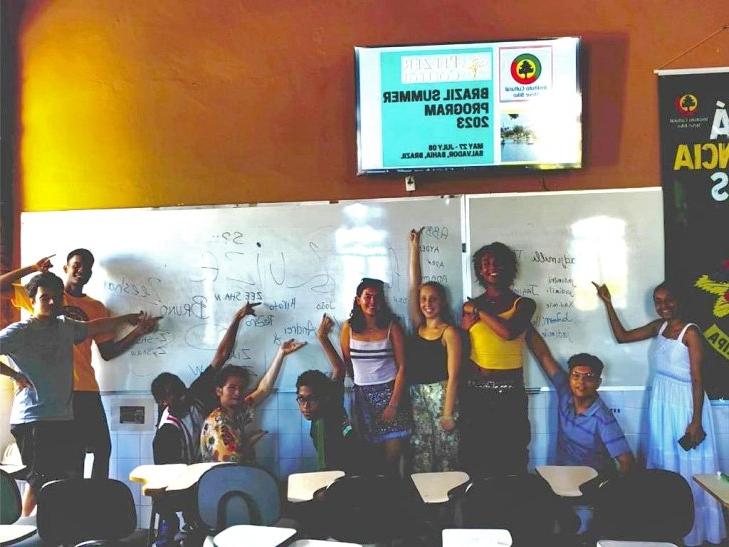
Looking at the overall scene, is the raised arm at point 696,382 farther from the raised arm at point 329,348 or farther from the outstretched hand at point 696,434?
the raised arm at point 329,348

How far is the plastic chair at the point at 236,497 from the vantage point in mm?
3117

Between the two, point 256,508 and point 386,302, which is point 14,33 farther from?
point 256,508

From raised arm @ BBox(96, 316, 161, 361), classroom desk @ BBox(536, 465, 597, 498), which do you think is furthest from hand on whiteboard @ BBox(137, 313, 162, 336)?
classroom desk @ BBox(536, 465, 597, 498)

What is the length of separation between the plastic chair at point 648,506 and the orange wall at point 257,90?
65.5 inches

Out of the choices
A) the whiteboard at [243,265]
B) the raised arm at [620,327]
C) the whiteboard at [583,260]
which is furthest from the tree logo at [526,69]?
the raised arm at [620,327]

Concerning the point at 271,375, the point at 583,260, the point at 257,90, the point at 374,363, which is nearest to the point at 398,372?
the point at 374,363

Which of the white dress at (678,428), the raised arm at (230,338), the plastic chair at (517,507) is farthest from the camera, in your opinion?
the raised arm at (230,338)

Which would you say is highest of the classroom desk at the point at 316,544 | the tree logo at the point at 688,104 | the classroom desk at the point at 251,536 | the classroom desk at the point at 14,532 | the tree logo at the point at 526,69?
the tree logo at the point at 526,69

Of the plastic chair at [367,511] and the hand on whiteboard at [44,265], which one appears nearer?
the plastic chair at [367,511]

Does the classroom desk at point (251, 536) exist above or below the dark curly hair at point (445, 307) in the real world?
below

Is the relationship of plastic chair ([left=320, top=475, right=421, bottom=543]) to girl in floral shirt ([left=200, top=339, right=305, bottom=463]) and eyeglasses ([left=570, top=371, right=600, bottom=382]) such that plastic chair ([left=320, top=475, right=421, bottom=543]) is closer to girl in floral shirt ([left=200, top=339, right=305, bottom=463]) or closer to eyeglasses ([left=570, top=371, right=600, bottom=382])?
girl in floral shirt ([left=200, top=339, right=305, bottom=463])

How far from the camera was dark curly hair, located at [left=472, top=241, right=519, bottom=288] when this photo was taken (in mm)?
3861

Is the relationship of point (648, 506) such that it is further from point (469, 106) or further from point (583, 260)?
point (469, 106)

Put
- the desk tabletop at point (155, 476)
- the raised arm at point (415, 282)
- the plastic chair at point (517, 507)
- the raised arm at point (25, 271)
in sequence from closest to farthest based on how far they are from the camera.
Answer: the plastic chair at point (517, 507) < the desk tabletop at point (155, 476) < the raised arm at point (415, 282) < the raised arm at point (25, 271)
